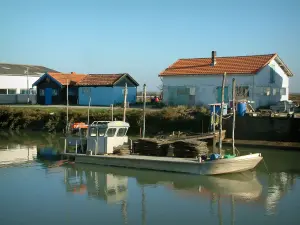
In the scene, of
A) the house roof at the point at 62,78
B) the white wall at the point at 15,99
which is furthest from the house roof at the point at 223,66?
the white wall at the point at 15,99

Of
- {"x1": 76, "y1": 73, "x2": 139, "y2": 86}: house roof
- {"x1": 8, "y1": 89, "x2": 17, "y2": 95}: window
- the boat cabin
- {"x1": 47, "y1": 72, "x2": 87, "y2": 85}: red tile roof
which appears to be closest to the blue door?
{"x1": 47, "y1": 72, "x2": 87, "y2": 85}: red tile roof

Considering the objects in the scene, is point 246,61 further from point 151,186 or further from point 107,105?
point 151,186

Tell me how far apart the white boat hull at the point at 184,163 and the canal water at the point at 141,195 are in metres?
0.35

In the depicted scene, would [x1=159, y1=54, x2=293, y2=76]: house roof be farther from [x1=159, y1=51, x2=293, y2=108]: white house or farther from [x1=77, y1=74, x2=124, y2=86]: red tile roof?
[x1=77, y1=74, x2=124, y2=86]: red tile roof

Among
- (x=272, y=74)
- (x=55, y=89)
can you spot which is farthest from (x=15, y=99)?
(x=272, y=74)

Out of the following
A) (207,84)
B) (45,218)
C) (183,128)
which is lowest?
(45,218)

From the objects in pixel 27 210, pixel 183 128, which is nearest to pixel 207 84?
pixel 183 128

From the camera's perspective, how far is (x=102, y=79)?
45.4 m

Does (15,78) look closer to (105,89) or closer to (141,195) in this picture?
(105,89)

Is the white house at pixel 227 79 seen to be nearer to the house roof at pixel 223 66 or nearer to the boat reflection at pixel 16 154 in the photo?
the house roof at pixel 223 66

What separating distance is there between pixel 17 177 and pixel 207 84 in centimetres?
2102

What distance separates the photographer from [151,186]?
19.0m

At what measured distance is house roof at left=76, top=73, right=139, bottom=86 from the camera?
145ft

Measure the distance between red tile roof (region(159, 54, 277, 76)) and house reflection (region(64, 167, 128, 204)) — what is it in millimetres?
18699
